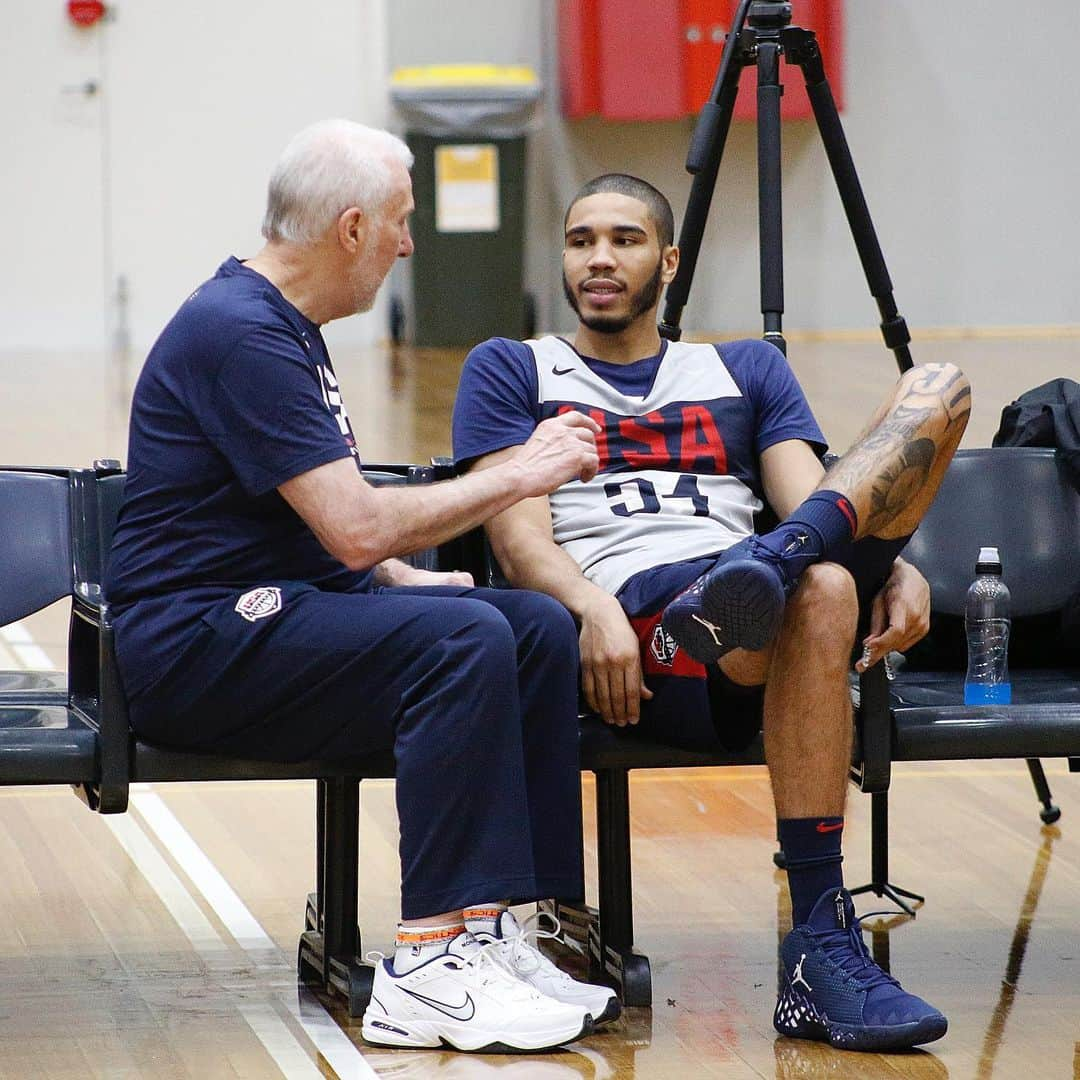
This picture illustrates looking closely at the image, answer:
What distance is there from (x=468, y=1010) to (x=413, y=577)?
0.69 meters

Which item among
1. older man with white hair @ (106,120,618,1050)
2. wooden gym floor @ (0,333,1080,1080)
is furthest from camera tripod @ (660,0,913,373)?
older man with white hair @ (106,120,618,1050)

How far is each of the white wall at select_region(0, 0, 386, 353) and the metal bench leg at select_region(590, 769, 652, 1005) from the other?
7824 mm

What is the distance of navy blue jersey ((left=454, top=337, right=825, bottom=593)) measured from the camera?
289 cm

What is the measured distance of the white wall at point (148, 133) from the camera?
33.2 feet

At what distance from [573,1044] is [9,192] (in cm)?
856

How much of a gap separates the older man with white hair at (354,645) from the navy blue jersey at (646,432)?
0.29m

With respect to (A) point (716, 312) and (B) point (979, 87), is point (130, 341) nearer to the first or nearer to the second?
(A) point (716, 312)

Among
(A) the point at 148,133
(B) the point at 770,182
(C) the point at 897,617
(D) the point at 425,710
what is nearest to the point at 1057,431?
(C) the point at 897,617

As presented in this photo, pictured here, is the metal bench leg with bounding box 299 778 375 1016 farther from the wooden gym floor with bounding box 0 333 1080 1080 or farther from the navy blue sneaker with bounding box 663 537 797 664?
the navy blue sneaker with bounding box 663 537 797 664

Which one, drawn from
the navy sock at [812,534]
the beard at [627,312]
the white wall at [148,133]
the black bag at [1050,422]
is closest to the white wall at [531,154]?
the white wall at [148,133]

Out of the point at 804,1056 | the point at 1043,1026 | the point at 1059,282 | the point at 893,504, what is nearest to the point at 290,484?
the point at 893,504

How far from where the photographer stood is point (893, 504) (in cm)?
259

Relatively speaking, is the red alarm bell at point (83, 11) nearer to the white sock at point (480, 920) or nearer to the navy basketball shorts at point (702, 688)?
the navy basketball shorts at point (702, 688)

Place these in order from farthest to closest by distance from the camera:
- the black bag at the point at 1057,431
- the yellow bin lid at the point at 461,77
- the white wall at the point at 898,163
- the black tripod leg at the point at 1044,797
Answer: the white wall at the point at 898,163 → the yellow bin lid at the point at 461,77 → the black tripod leg at the point at 1044,797 → the black bag at the point at 1057,431
